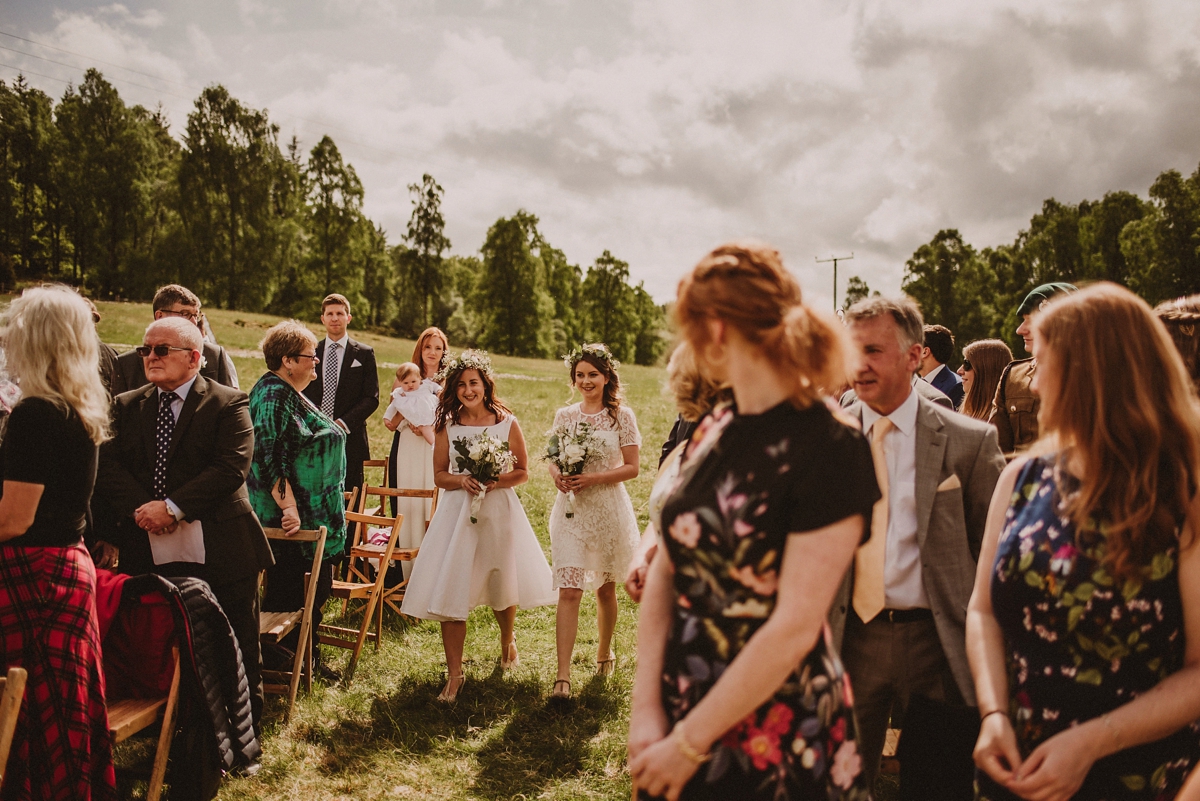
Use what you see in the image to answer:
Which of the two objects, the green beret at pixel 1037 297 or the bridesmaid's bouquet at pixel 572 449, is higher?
the green beret at pixel 1037 297

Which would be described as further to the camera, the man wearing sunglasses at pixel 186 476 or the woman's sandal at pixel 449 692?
the woman's sandal at pixel 449 692

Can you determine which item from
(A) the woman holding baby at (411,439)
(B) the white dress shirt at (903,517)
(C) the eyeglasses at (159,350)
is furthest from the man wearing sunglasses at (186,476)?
(B) the white dress shirt at (903,517)

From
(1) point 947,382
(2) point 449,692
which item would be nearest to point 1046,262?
(1) point 947,382

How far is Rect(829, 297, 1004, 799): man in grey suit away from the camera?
9.71 ft

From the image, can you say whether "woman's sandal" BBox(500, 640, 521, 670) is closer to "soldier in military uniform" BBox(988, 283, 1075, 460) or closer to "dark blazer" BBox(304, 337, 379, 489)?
"dark blazer" BBox(304, 337, 379, 489)

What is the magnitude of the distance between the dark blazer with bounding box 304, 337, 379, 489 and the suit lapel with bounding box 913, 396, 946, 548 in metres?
6.54

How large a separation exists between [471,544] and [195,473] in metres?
2.13

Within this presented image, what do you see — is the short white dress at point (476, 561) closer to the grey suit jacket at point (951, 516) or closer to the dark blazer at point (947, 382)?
the grey suit jacket at point (951, 516)

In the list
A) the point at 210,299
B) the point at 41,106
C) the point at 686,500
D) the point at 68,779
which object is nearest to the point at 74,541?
the point at 68,779

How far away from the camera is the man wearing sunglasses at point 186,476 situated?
439cm

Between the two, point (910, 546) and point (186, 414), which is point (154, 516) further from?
point (910, 546)

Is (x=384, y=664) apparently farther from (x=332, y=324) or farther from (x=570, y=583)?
(x=332, y=324)

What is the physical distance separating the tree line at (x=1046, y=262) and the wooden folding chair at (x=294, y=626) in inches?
1849

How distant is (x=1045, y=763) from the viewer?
1.95 m
